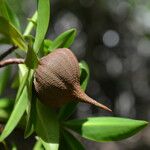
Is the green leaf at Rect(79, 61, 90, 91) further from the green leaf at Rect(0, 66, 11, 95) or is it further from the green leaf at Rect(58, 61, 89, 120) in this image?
the green leaf at Rect(0, 66, 11, 95)

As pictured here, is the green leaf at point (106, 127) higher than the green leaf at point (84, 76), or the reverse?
the green leaf at point (84, 76)

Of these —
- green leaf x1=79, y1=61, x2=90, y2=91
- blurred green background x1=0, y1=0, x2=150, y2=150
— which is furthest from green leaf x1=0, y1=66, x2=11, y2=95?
blurred green background x1=0, y1=0, x2=150, y2=150

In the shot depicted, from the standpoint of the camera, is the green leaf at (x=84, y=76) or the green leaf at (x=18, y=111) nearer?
the green leaf at (x=18, y=111)

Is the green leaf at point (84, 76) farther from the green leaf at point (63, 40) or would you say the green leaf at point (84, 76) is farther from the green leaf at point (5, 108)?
the green leaf at point (5, 108)

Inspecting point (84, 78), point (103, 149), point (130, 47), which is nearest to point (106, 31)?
point (130, 47)

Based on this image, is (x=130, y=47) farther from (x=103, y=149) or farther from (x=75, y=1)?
(x=103, y=149)

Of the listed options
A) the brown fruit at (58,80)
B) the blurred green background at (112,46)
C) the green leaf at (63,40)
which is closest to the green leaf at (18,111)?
the brown fruit at (58,80)
